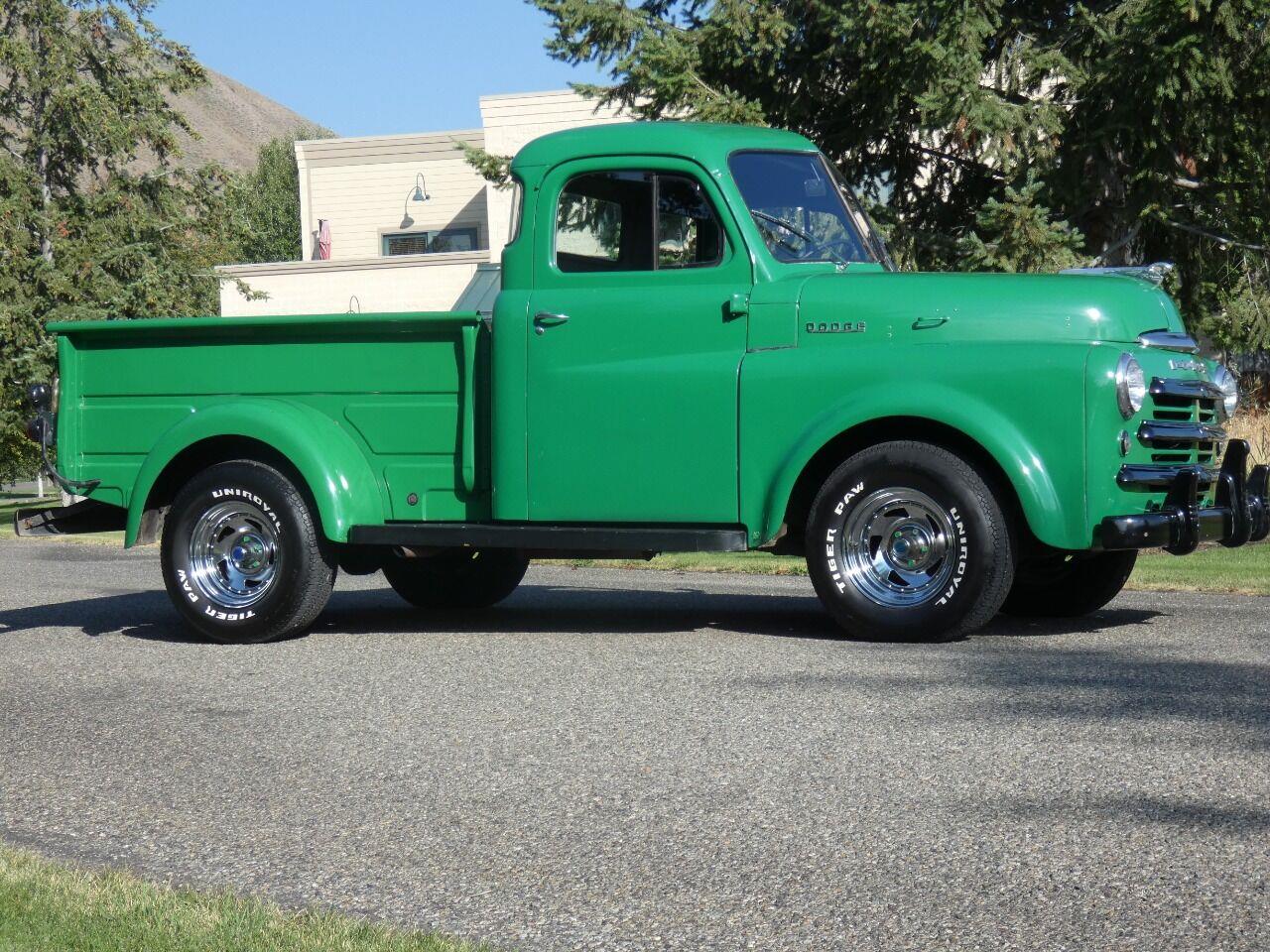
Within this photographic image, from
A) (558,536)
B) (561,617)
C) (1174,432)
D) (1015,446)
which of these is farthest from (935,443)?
(561,617)

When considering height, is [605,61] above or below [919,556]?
above

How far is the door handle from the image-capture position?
8.19 meters

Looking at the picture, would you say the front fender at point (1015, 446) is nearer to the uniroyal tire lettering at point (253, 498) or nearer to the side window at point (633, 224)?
the side window at point (633, 224)

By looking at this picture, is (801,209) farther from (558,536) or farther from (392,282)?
(392,282)

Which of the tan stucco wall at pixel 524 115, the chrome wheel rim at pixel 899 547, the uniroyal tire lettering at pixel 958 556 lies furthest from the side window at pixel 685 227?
the tan stucco wall at pixel 524 115

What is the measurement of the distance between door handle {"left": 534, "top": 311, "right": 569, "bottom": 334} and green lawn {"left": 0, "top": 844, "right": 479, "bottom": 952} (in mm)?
4493

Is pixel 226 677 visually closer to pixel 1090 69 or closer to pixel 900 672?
pixel 900 672

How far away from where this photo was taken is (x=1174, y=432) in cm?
744

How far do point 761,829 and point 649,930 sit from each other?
2.83ft

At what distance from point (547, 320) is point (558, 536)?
1.09 m

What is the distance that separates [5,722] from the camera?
21.1 ft

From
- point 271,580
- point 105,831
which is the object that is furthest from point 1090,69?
point 105,831

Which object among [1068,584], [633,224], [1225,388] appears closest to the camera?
[1225,388]

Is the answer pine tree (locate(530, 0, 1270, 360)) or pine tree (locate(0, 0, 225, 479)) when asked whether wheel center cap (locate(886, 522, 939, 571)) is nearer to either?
pine tree (locate(530, 0, 1270, 360))
